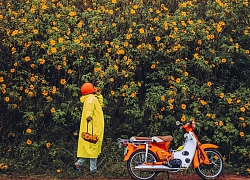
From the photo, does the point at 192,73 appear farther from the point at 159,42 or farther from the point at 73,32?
the point at 73,32

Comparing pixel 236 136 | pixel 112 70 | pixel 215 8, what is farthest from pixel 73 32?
pixel 236 136

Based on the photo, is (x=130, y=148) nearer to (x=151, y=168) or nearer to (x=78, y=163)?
(x=151, y=168)

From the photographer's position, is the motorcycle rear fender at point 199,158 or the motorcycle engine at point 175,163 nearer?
the motorcycle engine at point 175,163

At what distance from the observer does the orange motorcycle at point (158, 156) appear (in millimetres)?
6953

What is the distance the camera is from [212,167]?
23.8 feet

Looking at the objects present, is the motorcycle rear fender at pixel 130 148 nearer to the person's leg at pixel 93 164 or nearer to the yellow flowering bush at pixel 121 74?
the person's leg at pixel 93 164

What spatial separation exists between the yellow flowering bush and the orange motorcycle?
31.1 inches

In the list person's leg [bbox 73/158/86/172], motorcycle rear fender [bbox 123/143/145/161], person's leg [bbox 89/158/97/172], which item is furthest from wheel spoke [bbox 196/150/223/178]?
person's leg [bbox 73/158/86/172]

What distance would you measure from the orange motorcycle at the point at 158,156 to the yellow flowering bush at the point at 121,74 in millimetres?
790

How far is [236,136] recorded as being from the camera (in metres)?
8.02

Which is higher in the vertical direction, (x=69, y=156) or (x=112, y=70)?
(x=112, y=70)

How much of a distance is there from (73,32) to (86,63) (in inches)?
30.0

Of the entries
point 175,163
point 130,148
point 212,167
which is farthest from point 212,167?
point 130,148

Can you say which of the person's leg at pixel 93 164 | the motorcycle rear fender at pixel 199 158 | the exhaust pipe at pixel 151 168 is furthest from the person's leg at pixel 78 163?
the motorcycle rear fender at pixel 199 158
